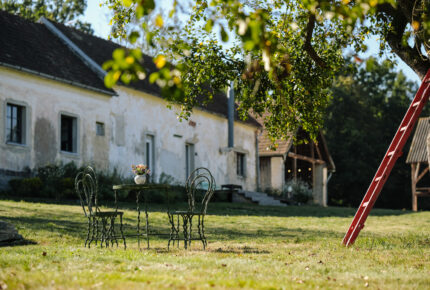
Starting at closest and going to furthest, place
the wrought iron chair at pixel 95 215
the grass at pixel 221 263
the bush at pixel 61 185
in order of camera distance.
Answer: the grass at pixel 221 263 < the wrought iron chair at pixel 95 215 < the bush at pixel 61 185

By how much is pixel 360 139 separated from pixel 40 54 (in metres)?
28.8

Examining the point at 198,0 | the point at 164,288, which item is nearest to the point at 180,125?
the point at 198,0

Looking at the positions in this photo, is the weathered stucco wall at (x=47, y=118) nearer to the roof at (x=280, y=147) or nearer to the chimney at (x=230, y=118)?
the chimney at (x=230, y=118)

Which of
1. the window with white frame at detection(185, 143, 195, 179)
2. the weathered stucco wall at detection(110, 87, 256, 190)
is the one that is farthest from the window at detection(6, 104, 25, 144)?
the window with white frame at detection(185, 143, 195, 179)

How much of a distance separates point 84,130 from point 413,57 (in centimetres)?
1404

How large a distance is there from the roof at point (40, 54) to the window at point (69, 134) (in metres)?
1.32

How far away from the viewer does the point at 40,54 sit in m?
20.9

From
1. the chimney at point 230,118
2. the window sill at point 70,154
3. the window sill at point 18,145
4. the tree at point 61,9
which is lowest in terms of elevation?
the window sill at point 70,154

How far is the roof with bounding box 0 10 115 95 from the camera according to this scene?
64.2ft

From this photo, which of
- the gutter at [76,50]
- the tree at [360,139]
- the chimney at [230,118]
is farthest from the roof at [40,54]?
the tree at [360,139]

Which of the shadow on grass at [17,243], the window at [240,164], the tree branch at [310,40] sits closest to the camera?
the shadow on grass at [17,243]

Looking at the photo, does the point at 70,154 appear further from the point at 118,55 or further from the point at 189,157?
the point at 118,55

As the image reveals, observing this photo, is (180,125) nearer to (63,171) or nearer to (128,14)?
(63,171)

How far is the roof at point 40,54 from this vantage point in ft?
64.2
